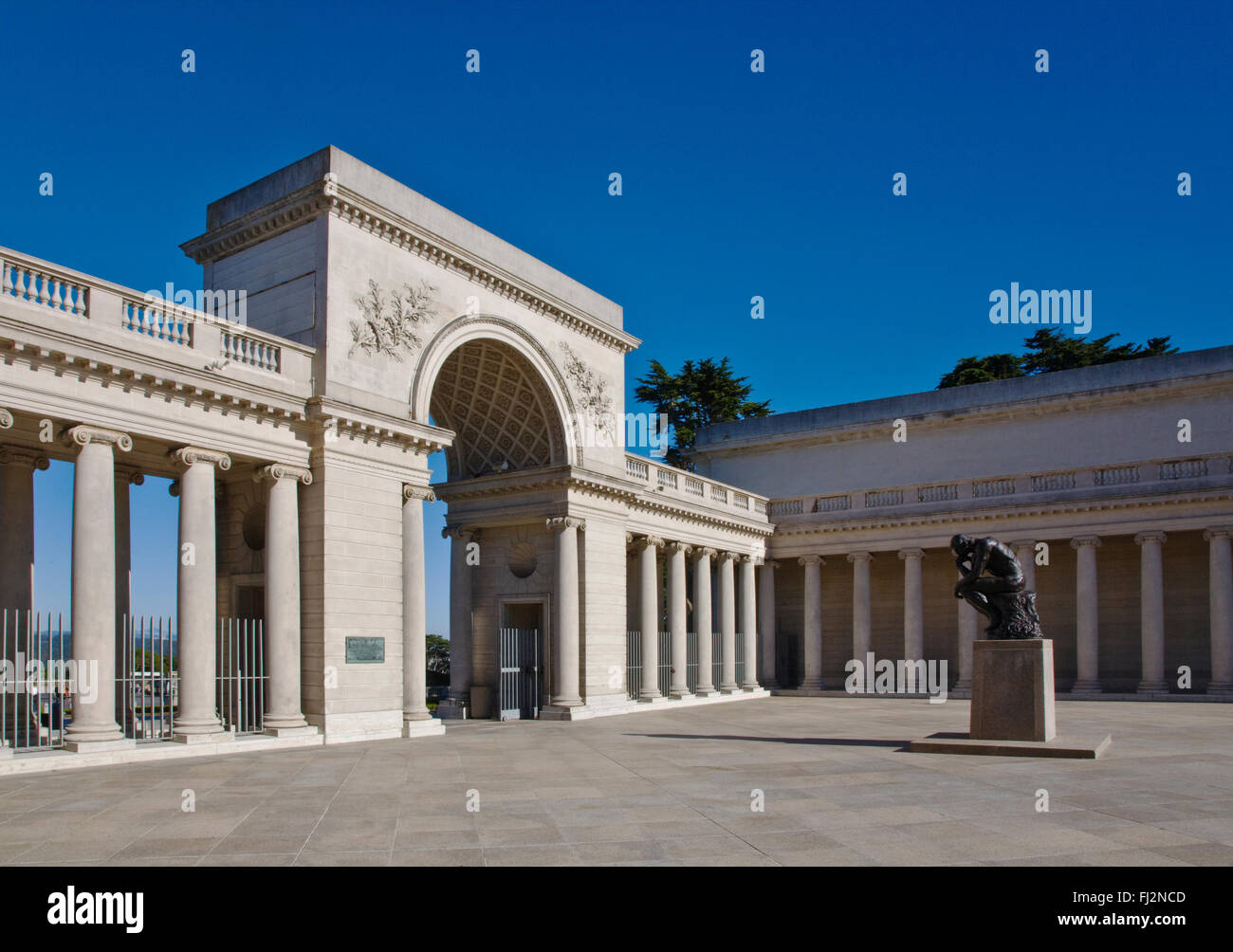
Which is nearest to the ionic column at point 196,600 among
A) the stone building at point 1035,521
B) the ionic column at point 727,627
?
the ionic column at point 727,627

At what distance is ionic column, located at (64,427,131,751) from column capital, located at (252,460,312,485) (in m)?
3.49

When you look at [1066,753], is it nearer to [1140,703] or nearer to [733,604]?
[1140,703]

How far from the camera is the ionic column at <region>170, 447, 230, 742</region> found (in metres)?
19.4

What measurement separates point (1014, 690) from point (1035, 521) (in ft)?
72.1

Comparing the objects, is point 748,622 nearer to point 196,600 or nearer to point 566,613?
point 566,613

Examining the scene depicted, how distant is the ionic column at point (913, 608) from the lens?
40.2 metres

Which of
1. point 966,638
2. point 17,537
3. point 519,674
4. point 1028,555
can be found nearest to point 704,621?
point 519,674

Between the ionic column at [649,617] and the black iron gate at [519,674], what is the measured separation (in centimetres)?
439

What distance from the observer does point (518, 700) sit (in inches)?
1215

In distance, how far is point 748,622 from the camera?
4194 cm

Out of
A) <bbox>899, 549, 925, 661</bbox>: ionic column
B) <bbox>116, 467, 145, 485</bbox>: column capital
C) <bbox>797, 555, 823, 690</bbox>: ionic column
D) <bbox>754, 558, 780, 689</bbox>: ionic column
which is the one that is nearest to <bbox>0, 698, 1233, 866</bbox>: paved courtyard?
<bbox>116, 467, 145, 485</bbox>: column capital

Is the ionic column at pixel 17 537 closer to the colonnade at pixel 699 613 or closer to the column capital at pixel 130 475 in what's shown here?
the column capital at pixel 130 475
